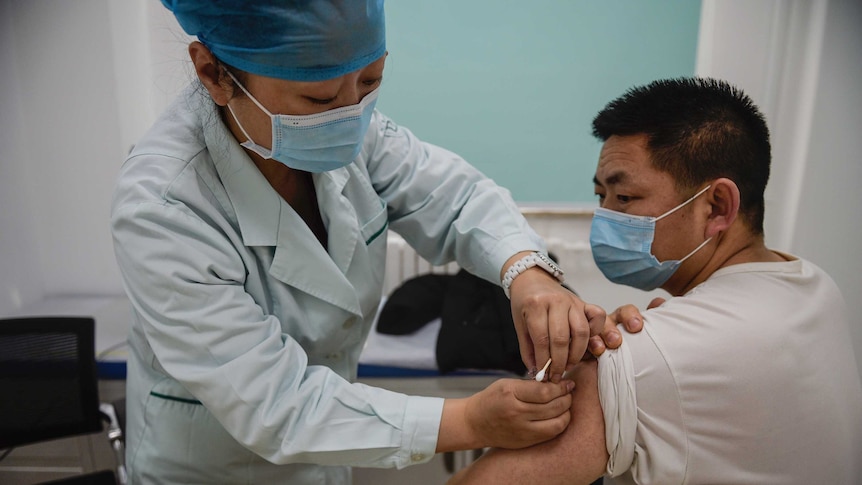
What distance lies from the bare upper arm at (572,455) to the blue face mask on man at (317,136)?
585mm

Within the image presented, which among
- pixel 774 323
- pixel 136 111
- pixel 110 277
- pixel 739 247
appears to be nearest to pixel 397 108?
pixel 136 111

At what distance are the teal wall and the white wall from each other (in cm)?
19

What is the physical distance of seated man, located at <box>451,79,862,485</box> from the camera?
90cm

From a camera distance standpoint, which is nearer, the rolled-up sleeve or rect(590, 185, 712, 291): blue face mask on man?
the rolled-up sleeve

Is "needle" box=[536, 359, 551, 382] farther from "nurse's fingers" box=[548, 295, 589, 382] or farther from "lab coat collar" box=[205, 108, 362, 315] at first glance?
"lab coat collar" box=[205, 108, 362, 315]

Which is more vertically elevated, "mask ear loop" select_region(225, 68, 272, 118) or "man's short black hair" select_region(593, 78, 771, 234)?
"mask ear loop" select_region(225, 68, 272, 118)

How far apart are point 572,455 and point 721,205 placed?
1.91ft

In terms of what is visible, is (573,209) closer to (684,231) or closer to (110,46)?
(684,231)

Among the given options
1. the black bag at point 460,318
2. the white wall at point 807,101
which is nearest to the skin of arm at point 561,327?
the black bag at point 460,318

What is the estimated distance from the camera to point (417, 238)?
53.3 inches

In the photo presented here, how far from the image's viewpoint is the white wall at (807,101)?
2268 millimetres

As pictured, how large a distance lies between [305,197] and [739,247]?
35.9 inches

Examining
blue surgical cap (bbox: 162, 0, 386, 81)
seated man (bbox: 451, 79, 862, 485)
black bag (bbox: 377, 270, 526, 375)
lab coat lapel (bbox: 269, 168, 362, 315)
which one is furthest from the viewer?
black bag (bbox: 377, 270, 526, 375)

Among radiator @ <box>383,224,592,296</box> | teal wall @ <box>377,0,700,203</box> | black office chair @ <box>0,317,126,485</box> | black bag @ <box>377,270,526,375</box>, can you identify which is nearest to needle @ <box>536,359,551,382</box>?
black bag @ <box>377,270,526,375</box>
